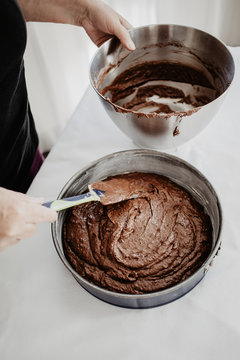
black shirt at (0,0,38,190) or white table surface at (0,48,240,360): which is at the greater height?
black shirt at (0,0,38,190)

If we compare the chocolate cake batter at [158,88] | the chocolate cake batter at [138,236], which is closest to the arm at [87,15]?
the chocolate cake batter at [158,88]

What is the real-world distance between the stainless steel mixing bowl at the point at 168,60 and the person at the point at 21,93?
0.31ft

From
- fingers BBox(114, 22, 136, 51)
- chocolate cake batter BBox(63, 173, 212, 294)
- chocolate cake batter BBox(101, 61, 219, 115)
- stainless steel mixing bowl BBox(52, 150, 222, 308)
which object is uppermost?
fingers BBox(114, 22, 136, 51)

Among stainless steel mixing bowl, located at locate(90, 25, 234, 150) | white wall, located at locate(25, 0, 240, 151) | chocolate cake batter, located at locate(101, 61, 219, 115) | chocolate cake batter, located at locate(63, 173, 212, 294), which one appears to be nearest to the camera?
chocolate cake batter, located at locate(63, 173, 212, 294)

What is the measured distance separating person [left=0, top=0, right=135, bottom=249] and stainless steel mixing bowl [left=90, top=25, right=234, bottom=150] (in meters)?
0.09

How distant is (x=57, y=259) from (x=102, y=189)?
0.29 m

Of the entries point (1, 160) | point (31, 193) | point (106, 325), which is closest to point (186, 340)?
point (106, 325)

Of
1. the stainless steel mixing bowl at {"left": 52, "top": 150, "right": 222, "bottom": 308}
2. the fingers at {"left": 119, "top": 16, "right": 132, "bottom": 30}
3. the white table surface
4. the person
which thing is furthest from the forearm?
the white table surface

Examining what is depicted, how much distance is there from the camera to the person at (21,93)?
2.91 feet

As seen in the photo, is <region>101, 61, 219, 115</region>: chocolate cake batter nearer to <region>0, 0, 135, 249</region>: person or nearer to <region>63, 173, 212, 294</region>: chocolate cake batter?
<region>0, 0, 135, 249</region>: person

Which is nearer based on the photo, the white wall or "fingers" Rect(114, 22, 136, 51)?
"fingers" Rect(114, 22, 136, 51)

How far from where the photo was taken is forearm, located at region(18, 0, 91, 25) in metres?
1.42

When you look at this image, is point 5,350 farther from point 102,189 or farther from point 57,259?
point 102,189

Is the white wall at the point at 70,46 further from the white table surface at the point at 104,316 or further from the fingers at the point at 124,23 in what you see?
the white table surface at the point at 104,316
